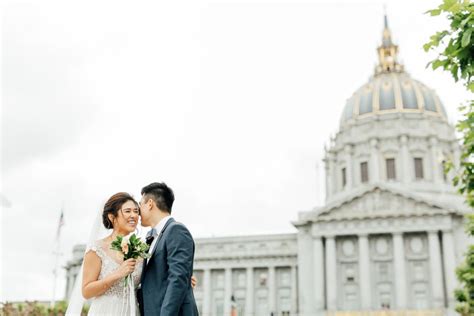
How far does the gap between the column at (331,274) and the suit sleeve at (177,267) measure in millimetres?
58202

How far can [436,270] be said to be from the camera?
6138cm

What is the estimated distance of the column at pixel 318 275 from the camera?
63.3 m

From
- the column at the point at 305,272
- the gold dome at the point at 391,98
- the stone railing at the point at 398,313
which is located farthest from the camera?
the gold dome at the point at 391,98

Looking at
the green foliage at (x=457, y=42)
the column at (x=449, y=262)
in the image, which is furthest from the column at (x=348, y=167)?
the green foliage at (x=457, y=42)

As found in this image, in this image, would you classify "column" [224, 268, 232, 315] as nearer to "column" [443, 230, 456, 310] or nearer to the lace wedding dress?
"column" [443, 230, 456, 310]

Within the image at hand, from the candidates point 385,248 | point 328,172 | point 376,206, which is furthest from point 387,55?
point 385,248

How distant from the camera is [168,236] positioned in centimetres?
674

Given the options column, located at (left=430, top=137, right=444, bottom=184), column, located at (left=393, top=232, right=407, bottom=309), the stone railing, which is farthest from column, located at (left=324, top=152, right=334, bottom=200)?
the stone railing

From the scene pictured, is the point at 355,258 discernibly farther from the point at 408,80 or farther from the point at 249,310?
the point at 408,80

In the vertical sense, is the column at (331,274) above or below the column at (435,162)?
below

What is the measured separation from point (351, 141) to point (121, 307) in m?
77.0

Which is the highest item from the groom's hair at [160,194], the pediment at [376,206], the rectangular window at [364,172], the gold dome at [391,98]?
the gold dome at [391,98]

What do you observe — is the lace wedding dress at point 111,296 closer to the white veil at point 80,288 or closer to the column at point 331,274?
the white veil at point 80,288

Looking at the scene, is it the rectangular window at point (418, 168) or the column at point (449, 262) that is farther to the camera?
the rectangular window at point (418, 168)
